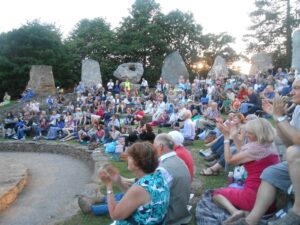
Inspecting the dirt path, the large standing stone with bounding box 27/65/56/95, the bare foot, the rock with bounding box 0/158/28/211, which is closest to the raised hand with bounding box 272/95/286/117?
the bare foot

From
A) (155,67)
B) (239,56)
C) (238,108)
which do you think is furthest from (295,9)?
(238,108)

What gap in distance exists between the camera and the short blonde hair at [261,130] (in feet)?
12.9

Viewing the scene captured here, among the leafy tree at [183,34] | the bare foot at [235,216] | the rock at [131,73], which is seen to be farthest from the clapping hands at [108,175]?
the leafy tree at [183,34]

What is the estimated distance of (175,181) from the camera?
3961 millimetres

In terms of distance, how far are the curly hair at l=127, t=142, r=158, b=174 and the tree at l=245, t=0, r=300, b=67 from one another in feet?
92.5

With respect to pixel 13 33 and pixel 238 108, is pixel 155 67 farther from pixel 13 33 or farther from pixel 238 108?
pixel 238 108

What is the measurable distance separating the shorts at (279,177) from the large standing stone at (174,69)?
23.3 metres

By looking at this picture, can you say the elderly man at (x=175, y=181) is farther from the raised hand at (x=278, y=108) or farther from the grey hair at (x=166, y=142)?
the raised hand at (x=278, y=108)

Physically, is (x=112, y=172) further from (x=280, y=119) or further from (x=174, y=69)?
(x=174, y=69)

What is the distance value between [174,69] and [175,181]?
76.6ft

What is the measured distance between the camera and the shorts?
11.5 ft

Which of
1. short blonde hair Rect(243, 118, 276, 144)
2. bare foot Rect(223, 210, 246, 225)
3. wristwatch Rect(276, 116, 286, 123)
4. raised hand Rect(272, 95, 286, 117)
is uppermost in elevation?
raised hand Rect(272, 95, 286, 117)

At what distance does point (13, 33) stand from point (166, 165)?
3114 centimetres

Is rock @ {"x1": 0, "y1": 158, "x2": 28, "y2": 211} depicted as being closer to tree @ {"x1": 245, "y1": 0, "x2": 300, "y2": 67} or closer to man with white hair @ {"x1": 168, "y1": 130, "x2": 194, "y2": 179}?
man with white hair @ {"x1": 168, "y1": 130, "x2": 194, "y2": 179}
